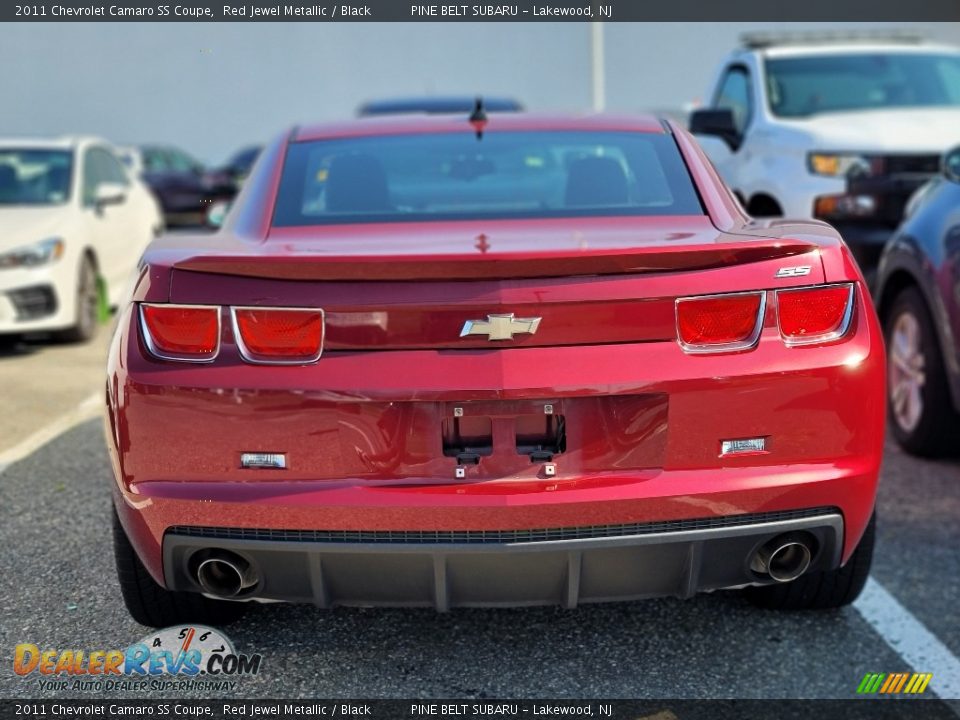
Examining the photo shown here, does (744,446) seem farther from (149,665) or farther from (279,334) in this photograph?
(149,665)

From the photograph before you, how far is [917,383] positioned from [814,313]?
271 centimetres

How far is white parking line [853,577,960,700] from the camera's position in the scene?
3205mm

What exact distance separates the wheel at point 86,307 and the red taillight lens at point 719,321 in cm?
636

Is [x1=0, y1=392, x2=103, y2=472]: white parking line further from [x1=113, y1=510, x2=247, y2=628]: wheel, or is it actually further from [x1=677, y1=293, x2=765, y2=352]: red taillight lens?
[x1=677, y1=293, x2=765, y2=352]: red taillight lens

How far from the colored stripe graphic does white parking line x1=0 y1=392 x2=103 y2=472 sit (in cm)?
351

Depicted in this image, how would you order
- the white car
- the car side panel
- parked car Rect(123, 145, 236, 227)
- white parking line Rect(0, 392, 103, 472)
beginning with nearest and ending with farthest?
the car side panel
white parking line Rect(0, 392, 103, 472)
the white car
parked car Rect(123, 145, 236, 227)

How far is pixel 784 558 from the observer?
306cm

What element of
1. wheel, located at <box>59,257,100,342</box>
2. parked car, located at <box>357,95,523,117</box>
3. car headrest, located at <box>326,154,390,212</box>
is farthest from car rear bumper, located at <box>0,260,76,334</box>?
car headrest, located at <box>326,154,390,212</box>

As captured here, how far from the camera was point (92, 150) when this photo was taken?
9883 mm

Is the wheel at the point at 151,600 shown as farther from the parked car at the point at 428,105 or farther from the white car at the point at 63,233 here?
the parked car at the point at 428,105

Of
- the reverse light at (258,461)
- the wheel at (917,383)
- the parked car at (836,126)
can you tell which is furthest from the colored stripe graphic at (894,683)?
the parked car at (836,126)

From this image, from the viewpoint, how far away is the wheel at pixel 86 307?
329 inches

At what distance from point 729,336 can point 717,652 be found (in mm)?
1005
